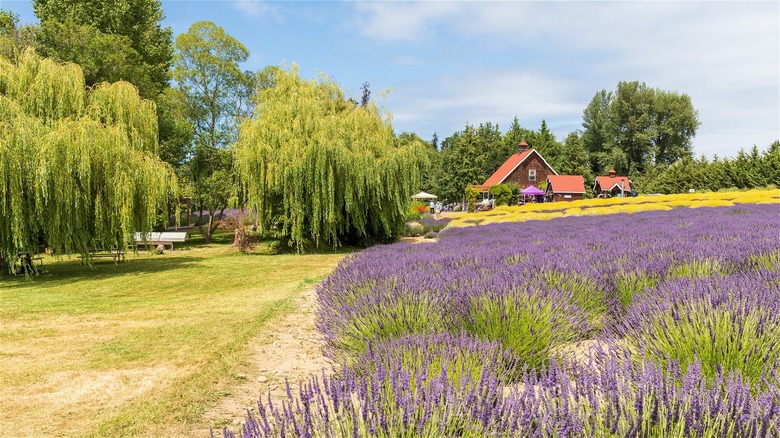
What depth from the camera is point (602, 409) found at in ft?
6.18

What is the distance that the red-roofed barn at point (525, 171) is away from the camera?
55219 millimetres

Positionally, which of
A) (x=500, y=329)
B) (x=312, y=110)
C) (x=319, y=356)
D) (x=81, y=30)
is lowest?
(x=319, y=356)

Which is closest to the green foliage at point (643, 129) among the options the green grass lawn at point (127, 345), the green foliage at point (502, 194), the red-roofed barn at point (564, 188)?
the red-roofed barn at point (564, 188)

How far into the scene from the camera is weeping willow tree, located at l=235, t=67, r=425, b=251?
15562mm

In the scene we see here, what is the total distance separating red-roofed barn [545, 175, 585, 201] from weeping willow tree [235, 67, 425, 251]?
132 ft

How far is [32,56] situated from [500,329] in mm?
14940

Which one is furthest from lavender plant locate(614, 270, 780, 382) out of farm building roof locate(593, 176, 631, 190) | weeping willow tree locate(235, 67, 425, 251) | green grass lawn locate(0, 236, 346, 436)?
farm building roof locate(593, 176, 631, 190)

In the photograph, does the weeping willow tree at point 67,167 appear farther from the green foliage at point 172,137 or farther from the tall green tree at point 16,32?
the green foliage at point 172,137

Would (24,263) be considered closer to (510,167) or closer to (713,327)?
(713,327)

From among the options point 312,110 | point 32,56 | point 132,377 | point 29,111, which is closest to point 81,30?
A: point 32,56

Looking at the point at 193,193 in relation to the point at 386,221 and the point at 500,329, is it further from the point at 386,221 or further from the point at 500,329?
the point at 500,329

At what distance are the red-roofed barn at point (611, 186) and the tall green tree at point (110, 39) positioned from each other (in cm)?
5492

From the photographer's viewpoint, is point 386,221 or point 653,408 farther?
point 386,221

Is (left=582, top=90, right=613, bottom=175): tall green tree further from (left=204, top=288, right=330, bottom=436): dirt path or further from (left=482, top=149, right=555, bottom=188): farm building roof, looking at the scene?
(left=204, top=288, right=330, bottom=436): dirt path
